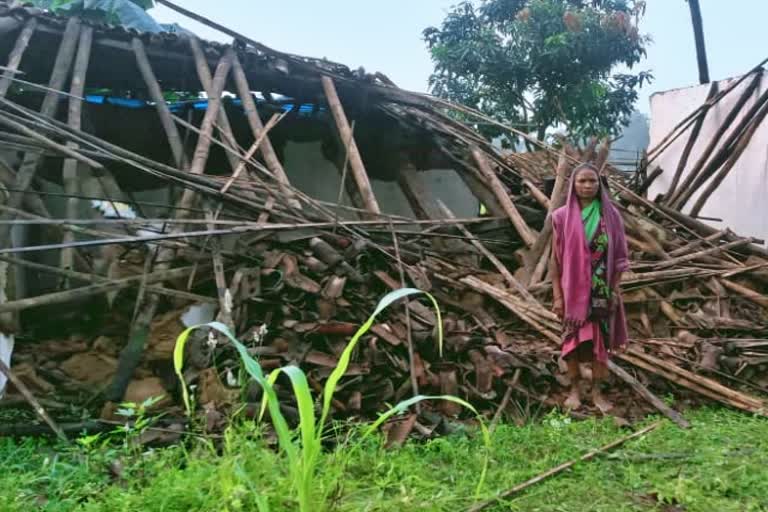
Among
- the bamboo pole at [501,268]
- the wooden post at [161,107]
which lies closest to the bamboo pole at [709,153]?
the bamboo pole at [501,268]

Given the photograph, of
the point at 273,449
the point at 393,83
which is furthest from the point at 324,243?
the point at 393,83

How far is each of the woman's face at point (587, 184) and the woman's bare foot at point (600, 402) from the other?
1.40 meters

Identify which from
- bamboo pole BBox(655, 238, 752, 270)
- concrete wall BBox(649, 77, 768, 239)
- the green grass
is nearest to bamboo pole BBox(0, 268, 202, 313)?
the green grass

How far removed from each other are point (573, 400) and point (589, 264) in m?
1.03

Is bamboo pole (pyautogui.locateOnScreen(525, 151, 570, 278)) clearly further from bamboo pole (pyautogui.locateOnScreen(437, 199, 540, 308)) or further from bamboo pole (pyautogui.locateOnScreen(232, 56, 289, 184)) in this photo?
bamboo pole (pyautogui.locateOnScreen(232, 56, 289, 184))

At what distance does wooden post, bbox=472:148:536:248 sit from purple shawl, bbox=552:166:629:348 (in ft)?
6.86

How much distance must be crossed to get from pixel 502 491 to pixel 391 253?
7.39 ft

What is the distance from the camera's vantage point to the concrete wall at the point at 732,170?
24.2ft

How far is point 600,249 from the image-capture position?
11.7 feet

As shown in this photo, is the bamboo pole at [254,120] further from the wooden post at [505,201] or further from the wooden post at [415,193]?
the wooden post at [505,201]

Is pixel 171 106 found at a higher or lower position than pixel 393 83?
lower

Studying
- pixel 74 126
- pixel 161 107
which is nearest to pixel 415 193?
Answer: pixel 161 107

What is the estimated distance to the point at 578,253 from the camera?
3.53 metres

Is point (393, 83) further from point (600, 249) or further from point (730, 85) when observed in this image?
point (730, 85)
